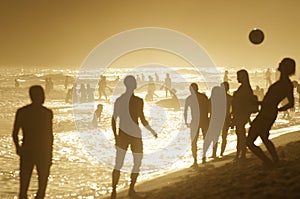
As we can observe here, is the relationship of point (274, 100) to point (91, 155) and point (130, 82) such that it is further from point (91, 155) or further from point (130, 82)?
point (91, 155)

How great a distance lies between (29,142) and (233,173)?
369 cm

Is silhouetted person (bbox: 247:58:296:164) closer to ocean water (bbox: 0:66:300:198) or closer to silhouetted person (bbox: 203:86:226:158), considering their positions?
ocean water (bbox: 0:66:300:198)

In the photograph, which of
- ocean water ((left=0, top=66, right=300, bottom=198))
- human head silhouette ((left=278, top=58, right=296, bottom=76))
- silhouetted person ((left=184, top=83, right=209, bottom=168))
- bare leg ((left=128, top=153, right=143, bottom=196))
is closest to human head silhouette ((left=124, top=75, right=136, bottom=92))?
bare leg ((left=128, top=153, right=143, bottom=196))

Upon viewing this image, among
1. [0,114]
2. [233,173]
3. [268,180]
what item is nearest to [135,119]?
[233,173]

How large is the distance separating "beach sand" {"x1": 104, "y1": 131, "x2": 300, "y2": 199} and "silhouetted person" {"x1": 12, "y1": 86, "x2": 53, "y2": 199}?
2054 mm

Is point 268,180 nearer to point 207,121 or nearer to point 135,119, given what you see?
point 135,119

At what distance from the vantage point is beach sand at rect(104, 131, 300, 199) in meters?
6.64

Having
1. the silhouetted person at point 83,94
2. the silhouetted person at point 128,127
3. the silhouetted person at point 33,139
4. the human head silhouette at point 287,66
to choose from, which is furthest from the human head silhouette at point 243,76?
the silhouetted person at point 83,94

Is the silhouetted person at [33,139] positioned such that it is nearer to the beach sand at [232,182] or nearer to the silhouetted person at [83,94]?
the beach sand at [232,182]

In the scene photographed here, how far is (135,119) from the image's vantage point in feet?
28.5

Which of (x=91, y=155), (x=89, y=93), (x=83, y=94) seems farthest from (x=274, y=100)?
(x=83, y=94)

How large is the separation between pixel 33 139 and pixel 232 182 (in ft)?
10.6

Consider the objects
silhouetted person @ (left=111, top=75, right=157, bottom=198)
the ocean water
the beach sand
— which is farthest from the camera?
Answer: the ocean water

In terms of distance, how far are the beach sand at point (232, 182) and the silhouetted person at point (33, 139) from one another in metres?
2.05
